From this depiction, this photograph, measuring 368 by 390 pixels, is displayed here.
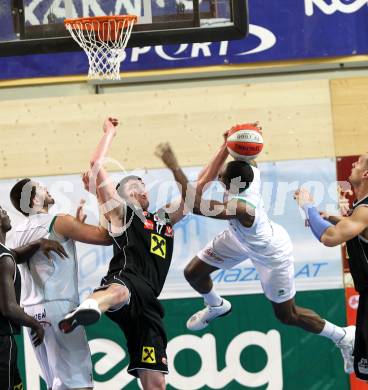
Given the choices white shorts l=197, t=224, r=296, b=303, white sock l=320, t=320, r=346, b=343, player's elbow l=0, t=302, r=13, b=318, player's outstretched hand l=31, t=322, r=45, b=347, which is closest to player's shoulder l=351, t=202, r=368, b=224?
white shorts l=197, t=224, r=296, b=303

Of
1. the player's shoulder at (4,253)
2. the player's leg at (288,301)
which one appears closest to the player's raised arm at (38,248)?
the player's shoulder at (4,253)

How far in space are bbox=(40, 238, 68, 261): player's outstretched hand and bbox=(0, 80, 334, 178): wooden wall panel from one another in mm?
2752

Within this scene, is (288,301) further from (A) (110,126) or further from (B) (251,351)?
(A) (110,126)

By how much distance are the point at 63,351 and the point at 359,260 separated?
272 centimetres

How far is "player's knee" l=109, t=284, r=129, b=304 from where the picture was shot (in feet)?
27.2

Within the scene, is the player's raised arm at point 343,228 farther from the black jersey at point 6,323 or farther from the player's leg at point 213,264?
the black jersey at point 6,323

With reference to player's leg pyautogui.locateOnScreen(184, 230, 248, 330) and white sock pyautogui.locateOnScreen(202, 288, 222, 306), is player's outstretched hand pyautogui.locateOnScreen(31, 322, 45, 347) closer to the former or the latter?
player's leg pyautogui.locateOnScreen(184, 230, 248, 330)

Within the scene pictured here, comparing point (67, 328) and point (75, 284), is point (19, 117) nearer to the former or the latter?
point (75, 284)

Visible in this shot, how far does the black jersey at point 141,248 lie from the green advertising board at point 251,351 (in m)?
2.61

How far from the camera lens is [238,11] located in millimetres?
9008

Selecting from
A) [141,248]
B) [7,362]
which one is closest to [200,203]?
[141,248]

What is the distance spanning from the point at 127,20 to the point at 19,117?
2977 mm

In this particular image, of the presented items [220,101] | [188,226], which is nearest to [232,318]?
[188,226]

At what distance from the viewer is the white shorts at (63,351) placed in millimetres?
8680
